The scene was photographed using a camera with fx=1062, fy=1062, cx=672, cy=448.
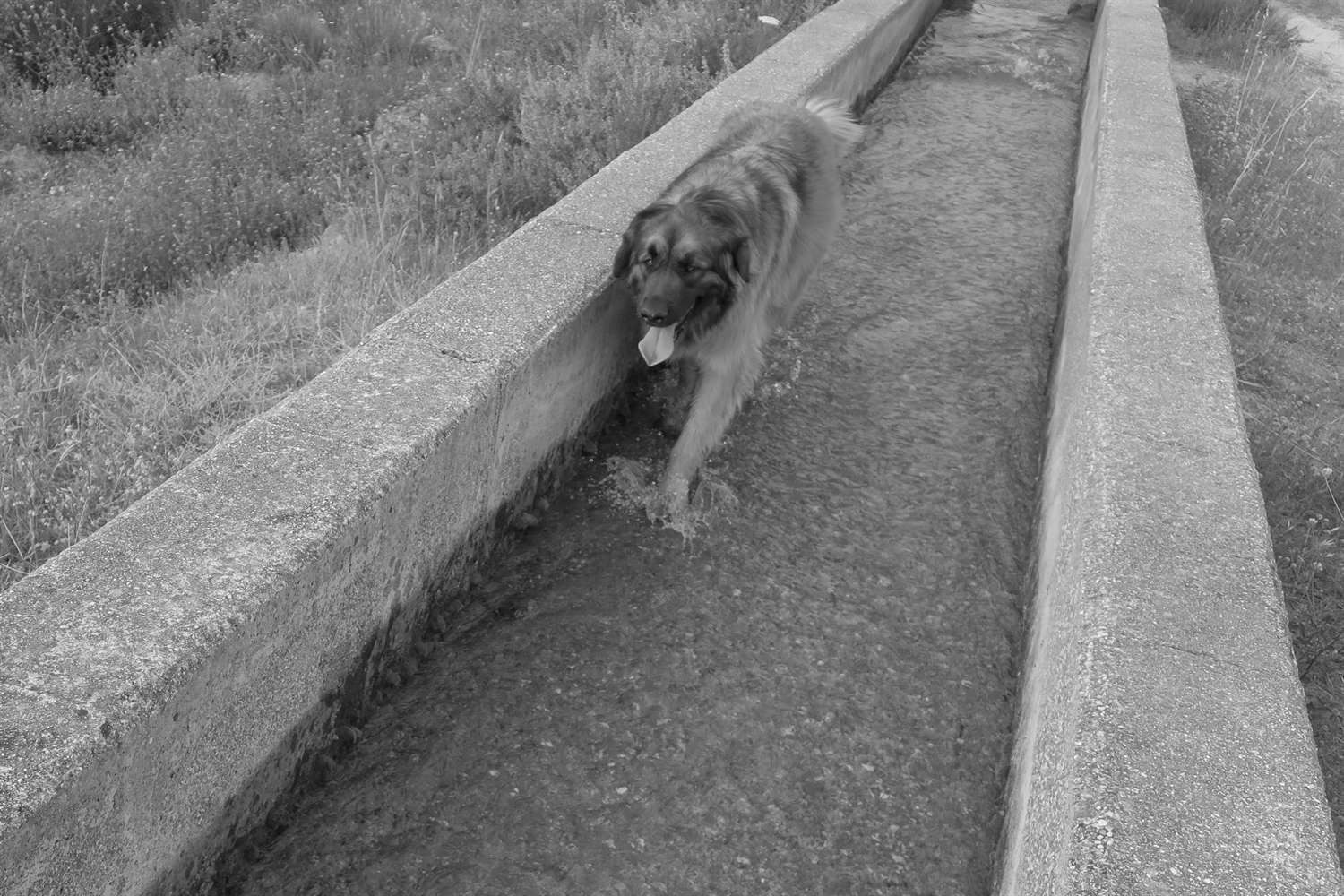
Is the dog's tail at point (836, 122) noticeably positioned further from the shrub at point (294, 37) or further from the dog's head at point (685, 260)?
the shrub at point (294, 37)

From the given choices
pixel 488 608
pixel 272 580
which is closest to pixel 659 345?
pixel 488 608

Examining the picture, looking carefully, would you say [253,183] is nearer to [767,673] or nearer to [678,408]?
[678,408]

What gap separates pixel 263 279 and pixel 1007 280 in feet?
10.9

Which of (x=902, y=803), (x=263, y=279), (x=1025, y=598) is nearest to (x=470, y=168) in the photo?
(x=263, y=279)

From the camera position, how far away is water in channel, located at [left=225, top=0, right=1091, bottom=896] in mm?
2375

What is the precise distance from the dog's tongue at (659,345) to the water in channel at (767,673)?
490 millimetres

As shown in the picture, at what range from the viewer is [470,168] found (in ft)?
16.6

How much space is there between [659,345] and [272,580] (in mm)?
1522

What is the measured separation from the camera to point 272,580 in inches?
79.8

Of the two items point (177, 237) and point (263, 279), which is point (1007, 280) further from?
point (177, 237)

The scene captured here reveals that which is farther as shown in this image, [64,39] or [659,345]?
[64,39]

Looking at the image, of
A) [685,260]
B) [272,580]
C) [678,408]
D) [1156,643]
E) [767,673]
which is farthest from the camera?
[678,408]

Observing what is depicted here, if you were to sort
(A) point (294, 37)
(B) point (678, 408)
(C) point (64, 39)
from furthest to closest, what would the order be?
(A) point (294, 37), (C) point (64, 39), (B) point (678, 408)

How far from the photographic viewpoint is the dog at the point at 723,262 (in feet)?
10.3
